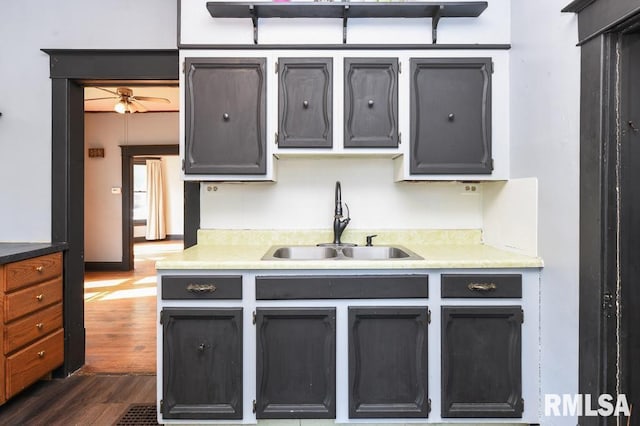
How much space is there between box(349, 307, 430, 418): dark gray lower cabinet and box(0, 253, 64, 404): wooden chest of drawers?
6.14 ft

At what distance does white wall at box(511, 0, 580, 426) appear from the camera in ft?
5.22

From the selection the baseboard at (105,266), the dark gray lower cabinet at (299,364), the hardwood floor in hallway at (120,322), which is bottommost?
the hardwood floor in hallway at (120,322)

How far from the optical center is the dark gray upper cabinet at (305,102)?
2.11 meters

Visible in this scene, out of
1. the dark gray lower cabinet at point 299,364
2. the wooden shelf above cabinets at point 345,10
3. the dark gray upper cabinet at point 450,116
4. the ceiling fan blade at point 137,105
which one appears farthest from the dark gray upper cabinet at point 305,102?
the ceiling fan blade at point 137,105

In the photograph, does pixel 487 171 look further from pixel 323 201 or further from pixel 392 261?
pixel 323 201

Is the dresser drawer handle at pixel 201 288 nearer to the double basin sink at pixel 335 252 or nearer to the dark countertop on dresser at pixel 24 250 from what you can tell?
the double basin sink at pixel 335 252

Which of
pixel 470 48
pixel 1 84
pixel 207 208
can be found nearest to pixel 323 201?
pixel 207 208

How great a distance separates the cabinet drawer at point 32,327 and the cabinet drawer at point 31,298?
0.13 feet

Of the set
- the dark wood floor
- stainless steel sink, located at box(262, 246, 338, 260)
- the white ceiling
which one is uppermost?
the white ceiling

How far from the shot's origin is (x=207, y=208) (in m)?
2.47

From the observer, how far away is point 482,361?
1816 mm

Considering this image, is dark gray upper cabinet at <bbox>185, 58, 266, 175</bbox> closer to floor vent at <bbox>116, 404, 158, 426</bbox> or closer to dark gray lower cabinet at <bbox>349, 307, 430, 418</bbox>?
dark gray lower cabinet at <bbox>349, 307, 430, 418</bbox>

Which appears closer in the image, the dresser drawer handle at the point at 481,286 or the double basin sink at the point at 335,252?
the dresser drawer handle at the point at 481,286

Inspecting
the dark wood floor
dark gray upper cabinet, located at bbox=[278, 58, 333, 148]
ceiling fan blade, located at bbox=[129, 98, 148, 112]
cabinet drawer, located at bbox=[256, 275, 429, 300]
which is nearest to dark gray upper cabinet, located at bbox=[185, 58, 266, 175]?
dark gray upper cabinet, located at bbox=[278, 58, 333, 148]
